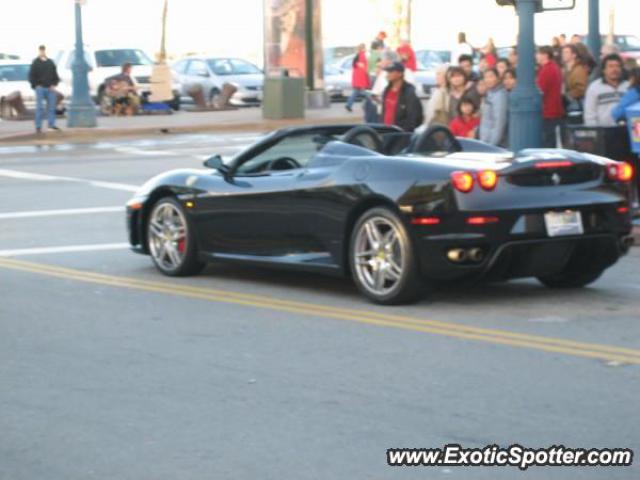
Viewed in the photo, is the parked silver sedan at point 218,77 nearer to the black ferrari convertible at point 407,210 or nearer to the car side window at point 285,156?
the car side window at point 285,156

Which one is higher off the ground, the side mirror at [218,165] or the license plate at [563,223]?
the side mirror at [218,165]

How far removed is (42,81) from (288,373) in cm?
2367

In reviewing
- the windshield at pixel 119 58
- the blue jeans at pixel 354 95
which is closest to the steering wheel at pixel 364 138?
the blue jeans at pixel 354 95

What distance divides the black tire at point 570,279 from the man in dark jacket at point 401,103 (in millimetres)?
5664

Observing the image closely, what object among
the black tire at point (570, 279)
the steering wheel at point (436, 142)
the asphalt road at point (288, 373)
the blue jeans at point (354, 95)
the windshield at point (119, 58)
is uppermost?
the windshield at point (119, 58)

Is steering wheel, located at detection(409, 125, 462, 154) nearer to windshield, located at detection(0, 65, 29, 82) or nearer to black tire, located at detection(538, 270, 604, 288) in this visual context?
black tire, located at detection(538, 270, 604, 288)

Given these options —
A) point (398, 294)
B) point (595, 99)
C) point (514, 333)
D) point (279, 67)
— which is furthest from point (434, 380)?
point (279, 67)

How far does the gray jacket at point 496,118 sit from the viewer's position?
16641 mm

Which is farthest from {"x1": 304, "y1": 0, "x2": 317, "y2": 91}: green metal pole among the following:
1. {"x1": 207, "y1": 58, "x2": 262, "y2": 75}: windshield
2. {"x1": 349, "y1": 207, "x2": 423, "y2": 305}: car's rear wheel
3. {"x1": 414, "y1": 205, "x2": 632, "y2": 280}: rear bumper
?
{"x1": 414, "y1": 205, "x2": 632, "y2": 280}: rear bumper

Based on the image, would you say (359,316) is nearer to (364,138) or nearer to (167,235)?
(364,138)

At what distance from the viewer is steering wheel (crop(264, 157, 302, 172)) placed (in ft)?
39.3

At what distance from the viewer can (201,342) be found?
31.6ft

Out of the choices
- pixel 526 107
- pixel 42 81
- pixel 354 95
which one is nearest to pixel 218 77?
pixel 354 95

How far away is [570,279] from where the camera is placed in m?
11.4
